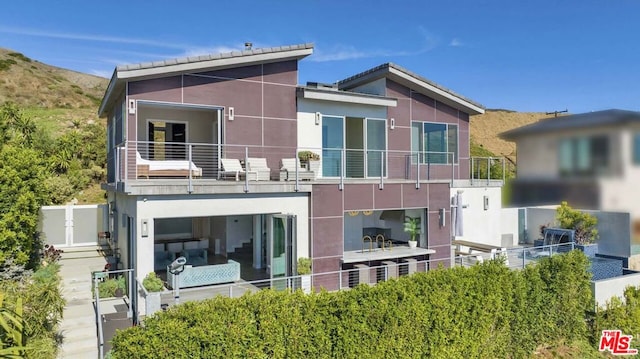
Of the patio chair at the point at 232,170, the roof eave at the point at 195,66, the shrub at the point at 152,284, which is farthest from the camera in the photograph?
the patio chair at the point at 232,170

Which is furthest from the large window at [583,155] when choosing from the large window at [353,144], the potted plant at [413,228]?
the potted plant at [413,228]

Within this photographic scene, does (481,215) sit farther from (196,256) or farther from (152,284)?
(152,284)

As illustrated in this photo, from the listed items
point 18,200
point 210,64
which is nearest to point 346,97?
point 210,64

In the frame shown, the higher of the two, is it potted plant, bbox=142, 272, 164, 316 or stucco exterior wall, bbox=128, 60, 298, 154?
stucco exterior wall, bbox=128, 60, 298, 154

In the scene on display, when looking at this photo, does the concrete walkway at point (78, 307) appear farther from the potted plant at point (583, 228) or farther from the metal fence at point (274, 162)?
the potted plant at point (583, 228)

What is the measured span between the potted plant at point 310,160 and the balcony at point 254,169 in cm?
4

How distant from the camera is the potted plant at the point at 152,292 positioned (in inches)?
373

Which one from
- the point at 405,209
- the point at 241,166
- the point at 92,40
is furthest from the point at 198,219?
the point at 92,40

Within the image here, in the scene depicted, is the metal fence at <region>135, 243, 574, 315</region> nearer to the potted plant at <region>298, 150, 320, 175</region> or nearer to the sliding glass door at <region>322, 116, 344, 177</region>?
the potted plant at <region>298, 150, 320, 175</region>

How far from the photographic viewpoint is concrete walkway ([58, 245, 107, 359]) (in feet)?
29.0

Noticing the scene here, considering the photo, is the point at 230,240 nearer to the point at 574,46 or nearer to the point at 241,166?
the point at 241,166

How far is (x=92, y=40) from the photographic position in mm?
42281

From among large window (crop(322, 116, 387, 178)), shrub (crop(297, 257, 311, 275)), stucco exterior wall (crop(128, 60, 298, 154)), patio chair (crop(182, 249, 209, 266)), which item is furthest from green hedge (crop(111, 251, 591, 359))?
stucco exterior wall (crop(128, 60, 298, 154))

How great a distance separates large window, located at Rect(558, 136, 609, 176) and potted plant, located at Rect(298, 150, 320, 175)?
9.25 m
